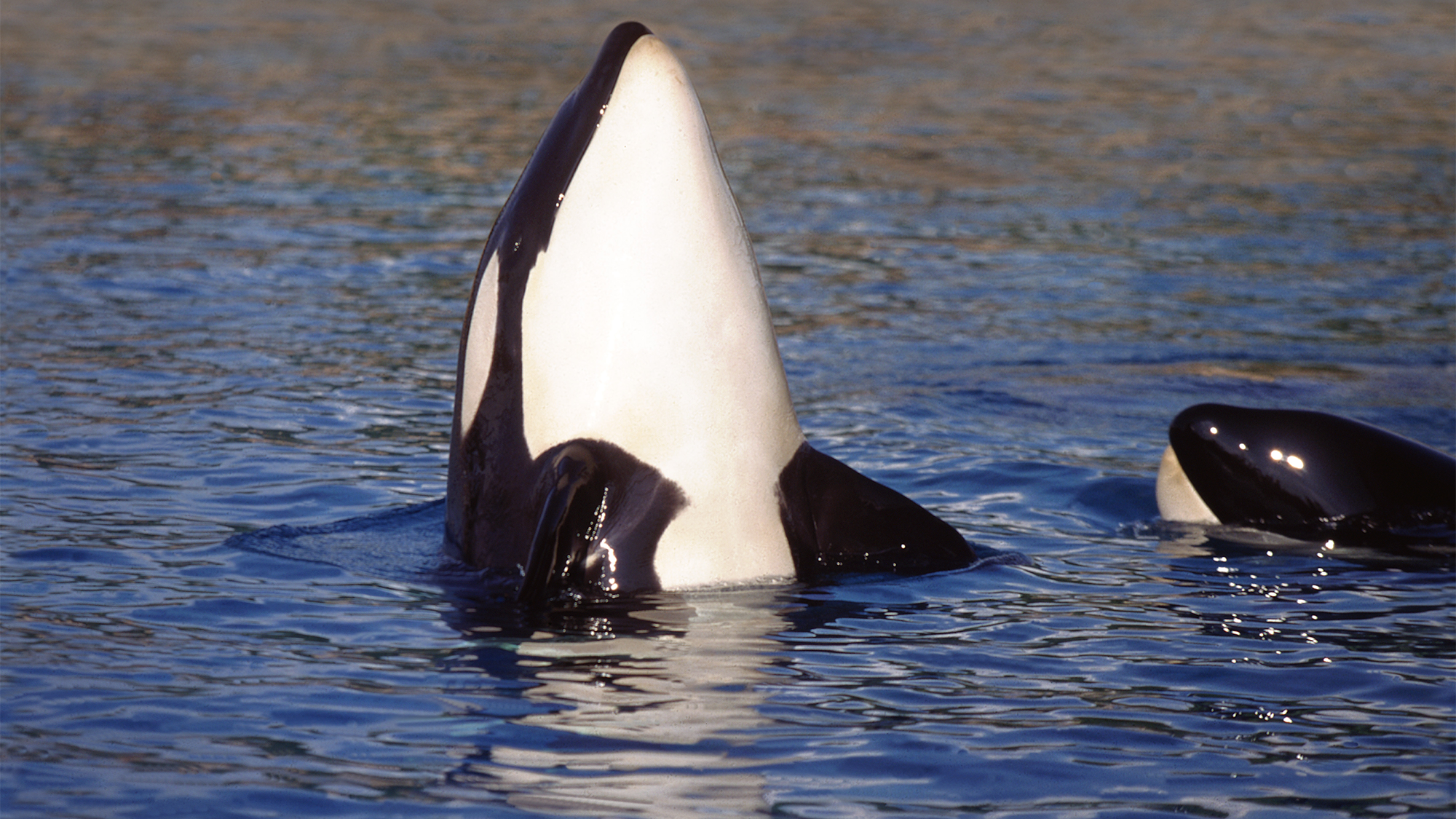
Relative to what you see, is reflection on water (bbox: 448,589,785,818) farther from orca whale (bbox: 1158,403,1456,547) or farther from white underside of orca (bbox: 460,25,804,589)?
orca whale (bbox: 1158,403,1456,547)

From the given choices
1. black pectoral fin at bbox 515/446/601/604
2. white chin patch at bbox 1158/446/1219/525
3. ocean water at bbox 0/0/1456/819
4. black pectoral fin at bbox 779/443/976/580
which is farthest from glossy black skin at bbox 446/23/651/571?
white chin patch at bbox 1158/446/1219/525

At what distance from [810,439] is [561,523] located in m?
4.04

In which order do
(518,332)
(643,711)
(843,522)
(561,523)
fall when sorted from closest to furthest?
(643,711) → (561,523) → (518,332) → (843,522)

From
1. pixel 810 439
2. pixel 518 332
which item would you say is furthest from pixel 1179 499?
pixel 518 332

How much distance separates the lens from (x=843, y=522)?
22.1 feet

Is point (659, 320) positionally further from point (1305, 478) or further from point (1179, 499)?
point (1305, 478)

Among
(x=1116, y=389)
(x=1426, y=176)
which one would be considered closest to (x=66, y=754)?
(x=1116, y=389)

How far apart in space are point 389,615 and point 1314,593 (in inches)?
134

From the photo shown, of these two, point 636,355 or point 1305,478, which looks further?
point 1305,478

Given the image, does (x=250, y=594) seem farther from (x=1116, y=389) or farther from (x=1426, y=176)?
(x=1426, y=176)

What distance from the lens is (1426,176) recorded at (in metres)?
20.2

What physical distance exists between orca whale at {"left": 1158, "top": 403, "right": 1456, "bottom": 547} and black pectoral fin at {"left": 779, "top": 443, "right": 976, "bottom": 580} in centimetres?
217

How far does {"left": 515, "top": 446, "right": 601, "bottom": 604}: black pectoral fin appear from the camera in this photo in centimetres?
596

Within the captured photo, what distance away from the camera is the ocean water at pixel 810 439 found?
5.08 meters
